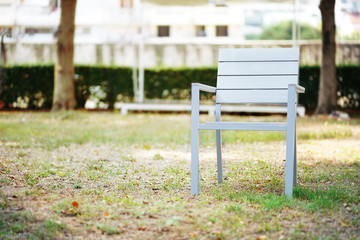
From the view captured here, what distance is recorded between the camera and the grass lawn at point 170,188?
2471 millimetres

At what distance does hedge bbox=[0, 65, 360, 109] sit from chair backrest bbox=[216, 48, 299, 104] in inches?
289

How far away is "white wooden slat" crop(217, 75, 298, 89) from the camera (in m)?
3.58

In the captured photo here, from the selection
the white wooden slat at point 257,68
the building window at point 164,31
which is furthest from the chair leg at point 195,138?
the building window at point 164,31

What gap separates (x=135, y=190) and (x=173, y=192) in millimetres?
285

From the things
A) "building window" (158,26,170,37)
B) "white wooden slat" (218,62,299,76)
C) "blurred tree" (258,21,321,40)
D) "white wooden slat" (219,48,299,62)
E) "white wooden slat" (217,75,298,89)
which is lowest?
"white wooden slat" (217,75,298,89)

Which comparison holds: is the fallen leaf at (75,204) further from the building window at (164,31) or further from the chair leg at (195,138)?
the building window at (164,31)

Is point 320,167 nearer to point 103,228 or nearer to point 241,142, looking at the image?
point 241,142

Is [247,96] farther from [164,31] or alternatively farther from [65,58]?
[164,31]

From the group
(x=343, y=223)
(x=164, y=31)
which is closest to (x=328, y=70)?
(x=343, y=223)

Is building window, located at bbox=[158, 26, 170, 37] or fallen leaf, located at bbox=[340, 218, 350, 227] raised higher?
building window, located at bbox=[158, 26, 170, 37]

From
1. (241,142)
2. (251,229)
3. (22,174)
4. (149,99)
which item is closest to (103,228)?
(251,229)

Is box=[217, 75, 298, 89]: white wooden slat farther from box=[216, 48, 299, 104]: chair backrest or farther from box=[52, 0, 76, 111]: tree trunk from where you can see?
box=[52, 0, 76, 111]: tree trunk

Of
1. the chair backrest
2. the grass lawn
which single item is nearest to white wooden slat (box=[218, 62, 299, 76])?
the chair backrest

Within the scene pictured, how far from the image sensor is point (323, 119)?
8.63 meters
